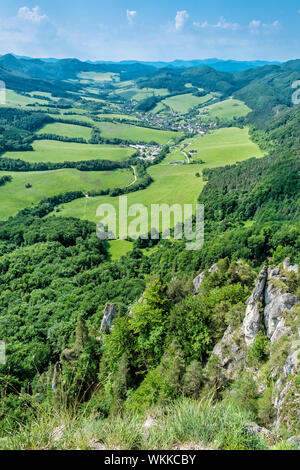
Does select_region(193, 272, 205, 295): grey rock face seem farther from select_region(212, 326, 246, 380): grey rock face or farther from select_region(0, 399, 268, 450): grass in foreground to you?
select_region(0, 399, 268, 450): grass in foreground

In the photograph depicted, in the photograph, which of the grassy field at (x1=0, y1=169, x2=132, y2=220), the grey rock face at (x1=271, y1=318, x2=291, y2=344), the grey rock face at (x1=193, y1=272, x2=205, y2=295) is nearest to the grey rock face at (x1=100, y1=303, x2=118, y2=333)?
the grey rock face at (x1=193, y1=272, x2=205, y2=295)

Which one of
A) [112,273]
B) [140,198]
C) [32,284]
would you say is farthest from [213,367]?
[140,198]

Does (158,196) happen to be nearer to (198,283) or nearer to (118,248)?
(118,248)

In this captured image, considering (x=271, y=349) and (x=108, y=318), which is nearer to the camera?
(x=271, y=349)

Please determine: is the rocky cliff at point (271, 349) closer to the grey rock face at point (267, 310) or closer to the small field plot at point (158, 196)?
the grey rock face at point (267, 310)

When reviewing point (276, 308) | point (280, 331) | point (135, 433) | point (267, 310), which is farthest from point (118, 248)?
point (135, 433)

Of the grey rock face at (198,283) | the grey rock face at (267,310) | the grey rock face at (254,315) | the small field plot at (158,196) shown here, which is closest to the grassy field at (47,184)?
the small field plot at (158,196)

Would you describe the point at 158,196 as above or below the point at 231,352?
above
